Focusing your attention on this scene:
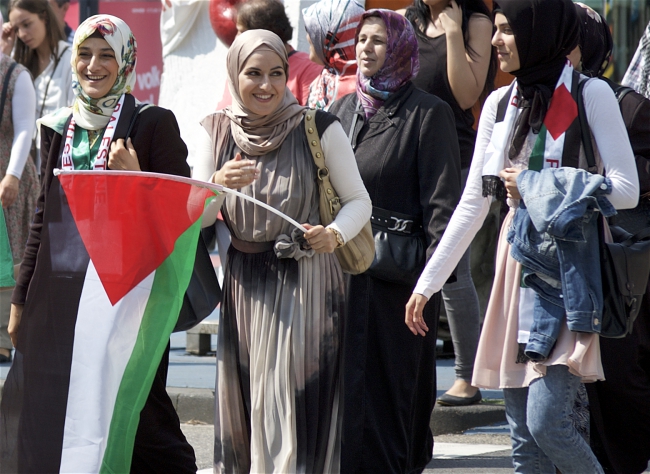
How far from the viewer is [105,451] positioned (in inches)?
157

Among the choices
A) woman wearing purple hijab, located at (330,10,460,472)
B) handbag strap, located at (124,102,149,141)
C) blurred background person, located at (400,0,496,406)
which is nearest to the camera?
handbag strap, located at (124,102,149,141)

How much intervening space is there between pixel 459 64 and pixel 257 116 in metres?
1.88

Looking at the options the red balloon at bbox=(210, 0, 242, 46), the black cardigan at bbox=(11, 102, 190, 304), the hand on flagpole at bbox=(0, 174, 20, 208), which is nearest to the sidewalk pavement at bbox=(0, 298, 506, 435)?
the hand on flagpole at bbox=(0, 174, 20, 208)

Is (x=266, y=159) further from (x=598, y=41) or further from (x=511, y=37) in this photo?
(x=598, y=41)

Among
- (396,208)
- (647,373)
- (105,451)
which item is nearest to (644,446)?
(647,373)

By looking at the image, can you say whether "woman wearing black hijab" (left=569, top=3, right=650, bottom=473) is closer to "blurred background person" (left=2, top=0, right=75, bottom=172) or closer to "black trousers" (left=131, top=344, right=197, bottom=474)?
"black trousers" (left=131, top=344, right=197, bottom=474)

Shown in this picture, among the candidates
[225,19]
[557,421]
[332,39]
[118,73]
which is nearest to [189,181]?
[118,73]

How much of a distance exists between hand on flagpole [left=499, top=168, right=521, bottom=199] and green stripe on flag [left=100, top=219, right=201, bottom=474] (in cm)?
110

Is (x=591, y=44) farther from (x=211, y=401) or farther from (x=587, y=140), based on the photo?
(x=211, y=401)

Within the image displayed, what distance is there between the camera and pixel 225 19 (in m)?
7.80

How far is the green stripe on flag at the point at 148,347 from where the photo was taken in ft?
13.2

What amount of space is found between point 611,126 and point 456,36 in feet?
6.98

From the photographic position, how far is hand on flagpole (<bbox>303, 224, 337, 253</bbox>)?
4.24m

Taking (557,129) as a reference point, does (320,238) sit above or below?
below
